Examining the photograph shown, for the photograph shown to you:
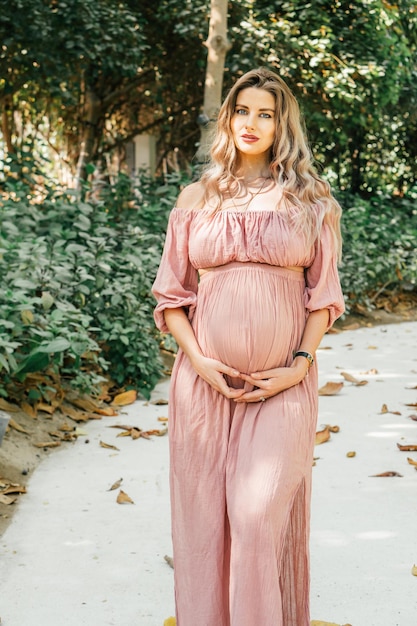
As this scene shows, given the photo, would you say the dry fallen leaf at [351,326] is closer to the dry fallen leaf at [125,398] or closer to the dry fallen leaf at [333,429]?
the dry fallen leaf at [125,398]

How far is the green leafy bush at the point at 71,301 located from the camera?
4988mm

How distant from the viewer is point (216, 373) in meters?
2.43

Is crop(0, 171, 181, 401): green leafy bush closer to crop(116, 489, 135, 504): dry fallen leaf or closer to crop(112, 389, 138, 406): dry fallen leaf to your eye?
crop(112, 389, 138, 406): dry fallen leaf

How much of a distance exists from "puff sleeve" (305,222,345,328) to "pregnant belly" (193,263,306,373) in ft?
0.15

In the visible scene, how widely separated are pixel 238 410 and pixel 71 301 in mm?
3715

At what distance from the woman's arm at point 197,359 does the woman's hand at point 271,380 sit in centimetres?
3

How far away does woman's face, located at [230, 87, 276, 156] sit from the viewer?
2502 mm

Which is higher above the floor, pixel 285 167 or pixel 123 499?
pixel 285 167

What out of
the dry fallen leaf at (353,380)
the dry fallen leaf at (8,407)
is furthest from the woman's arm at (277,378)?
the dry fallen leaf at (353,380)

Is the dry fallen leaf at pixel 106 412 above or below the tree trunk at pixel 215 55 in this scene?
below

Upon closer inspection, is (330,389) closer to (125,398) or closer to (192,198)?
(125,398)

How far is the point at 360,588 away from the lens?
3.18 meters

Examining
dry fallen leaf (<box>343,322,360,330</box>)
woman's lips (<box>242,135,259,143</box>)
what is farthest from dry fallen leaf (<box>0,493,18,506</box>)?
dry fallen leaf (<box>343,322,360,330</box>)

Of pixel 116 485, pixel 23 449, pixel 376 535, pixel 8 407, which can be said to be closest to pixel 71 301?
pixel 8 407
